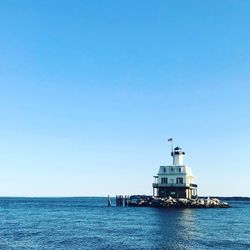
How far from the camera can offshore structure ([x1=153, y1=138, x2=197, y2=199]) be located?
104m

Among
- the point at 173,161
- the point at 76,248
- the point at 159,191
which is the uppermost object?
the point at 173,161

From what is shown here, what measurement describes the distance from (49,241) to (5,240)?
4.79 meters

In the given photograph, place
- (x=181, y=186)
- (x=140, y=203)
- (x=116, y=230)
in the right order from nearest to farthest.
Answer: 1. (x=116, y=230)
2. (x=181, y=186)
3. (x=140, y=203)

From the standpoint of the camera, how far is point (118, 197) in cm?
12825

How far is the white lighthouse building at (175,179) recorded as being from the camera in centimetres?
10394

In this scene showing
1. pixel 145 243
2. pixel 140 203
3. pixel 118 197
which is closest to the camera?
pixel 145 243

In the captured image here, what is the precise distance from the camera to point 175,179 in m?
105

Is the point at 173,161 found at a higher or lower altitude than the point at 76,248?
higher

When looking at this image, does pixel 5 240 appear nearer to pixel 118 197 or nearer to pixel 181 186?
pixel 181 186

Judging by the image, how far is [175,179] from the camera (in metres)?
105

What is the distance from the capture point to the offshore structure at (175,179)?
104 metres

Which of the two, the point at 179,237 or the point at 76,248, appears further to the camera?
the point at 179,237

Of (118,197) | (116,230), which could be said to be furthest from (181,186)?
(116,230)

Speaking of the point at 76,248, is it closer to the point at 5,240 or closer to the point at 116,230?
the point at 5,240
